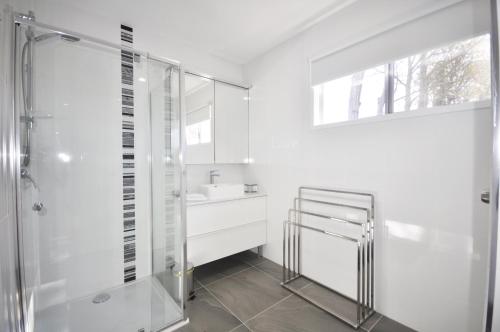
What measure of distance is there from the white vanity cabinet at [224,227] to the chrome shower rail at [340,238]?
406 millimetres

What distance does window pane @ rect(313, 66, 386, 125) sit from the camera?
176cm

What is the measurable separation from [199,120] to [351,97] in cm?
163

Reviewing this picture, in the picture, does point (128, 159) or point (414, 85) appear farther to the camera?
point (128, 159)

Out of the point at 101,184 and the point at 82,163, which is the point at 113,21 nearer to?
the point at 82,163

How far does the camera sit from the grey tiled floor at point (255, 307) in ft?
Answer: 5.22

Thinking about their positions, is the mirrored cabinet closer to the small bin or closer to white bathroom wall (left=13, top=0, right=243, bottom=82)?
white bathroom wall (left=13, top=0, right=243, bottom=82)

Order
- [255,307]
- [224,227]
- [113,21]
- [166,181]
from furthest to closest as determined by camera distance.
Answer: [224,227] < [113,21] < [166,181] < [255,307]

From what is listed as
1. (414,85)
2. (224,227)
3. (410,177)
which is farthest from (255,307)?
(414,85)

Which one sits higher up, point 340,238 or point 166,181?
point 166,181

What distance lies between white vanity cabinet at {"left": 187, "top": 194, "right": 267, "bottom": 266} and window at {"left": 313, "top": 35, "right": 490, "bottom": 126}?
4.13 feet

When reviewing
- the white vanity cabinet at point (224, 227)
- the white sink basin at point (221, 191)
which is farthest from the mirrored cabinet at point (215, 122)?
the white vanity cabinet at point (224, 227)

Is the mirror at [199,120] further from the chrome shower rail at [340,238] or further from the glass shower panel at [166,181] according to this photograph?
the chrome shower rail at [340,238]

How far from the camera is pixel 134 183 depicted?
84.0 inches

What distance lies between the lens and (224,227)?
7.63 feet
